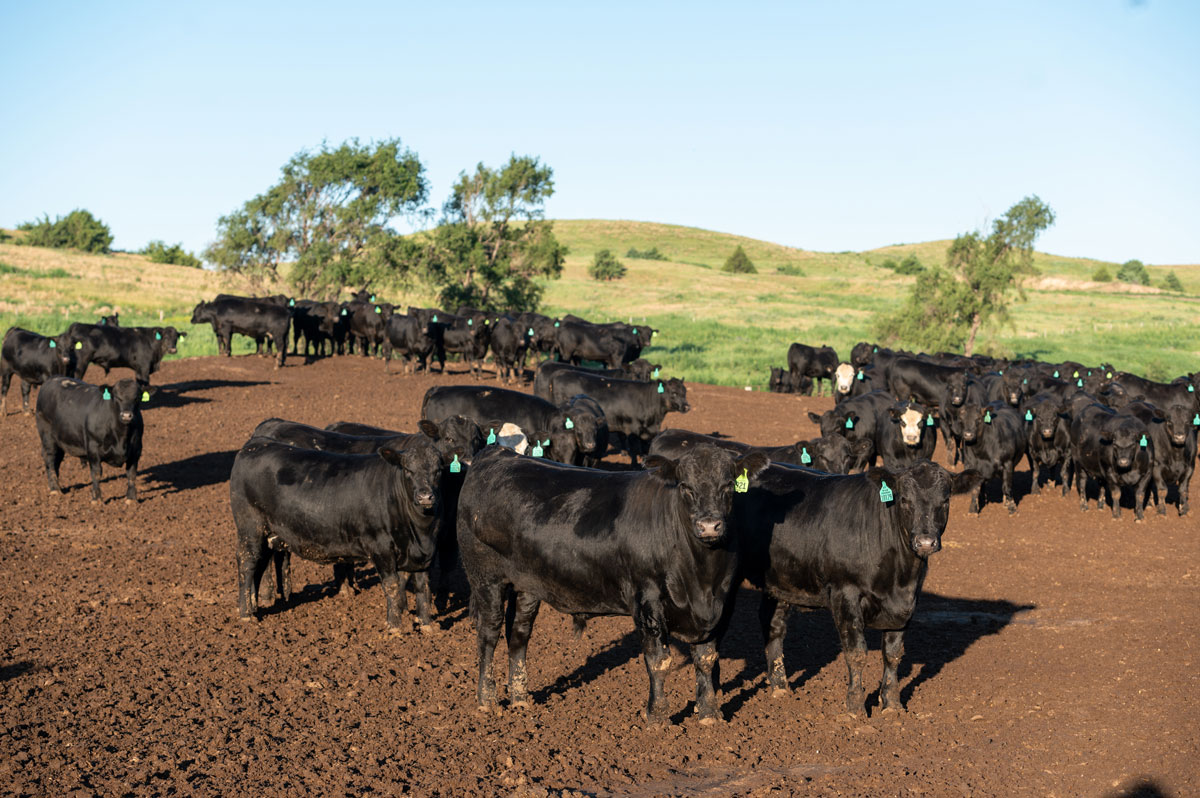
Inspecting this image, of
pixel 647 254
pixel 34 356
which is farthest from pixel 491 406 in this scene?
pixel 647 254

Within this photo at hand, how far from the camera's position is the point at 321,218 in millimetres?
44844

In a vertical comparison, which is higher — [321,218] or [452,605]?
[321,218]

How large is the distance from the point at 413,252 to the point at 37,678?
36.1 m

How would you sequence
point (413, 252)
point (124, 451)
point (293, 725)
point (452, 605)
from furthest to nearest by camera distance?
point (413, 252)
point (124, 451)
point (452, 605)
point (293, 725)

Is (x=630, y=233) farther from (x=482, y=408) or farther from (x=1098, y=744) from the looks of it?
(x=1098, y=744)

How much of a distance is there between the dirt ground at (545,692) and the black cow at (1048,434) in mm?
4484

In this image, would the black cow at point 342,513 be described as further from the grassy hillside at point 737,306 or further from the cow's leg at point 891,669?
the grassy hillside at point 737,306

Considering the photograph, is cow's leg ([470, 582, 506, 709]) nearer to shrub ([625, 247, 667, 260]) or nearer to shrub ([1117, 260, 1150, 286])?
shrub ([625, 247, 667, 260])

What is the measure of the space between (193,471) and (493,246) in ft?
99.9

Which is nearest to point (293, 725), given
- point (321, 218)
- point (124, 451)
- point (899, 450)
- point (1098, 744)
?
point (1098, 744)

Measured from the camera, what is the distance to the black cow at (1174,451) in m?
16.4

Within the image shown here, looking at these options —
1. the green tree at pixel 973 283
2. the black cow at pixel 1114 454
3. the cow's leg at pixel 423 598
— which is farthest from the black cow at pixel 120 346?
the green tree at pixel 973 283

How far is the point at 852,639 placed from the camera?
789 centimetres

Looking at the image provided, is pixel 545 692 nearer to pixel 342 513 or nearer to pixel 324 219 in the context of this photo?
pixel 342 513
